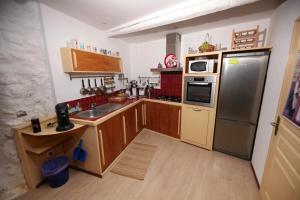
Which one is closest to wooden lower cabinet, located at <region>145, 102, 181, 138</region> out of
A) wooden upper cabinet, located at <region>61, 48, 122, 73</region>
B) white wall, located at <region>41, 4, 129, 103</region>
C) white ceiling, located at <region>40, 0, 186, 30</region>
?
wooden upper cabinet, located at <region>61, 48, 122, 73</region>

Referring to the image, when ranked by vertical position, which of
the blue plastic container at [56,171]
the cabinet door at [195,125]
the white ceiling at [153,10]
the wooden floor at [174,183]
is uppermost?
the white ceiling at [153,10]

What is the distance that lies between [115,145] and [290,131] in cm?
209

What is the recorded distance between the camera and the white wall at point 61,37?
171cm

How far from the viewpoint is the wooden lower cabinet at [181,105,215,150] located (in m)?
2.30

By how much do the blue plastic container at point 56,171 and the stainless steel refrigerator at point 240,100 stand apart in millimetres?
2514

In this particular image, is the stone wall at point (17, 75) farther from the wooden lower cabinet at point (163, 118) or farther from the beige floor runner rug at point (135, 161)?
the wooden lower cabinet at point (163, 118)

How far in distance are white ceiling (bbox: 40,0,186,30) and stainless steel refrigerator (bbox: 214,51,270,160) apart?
1289mm

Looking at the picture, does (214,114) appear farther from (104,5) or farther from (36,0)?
(36,0)

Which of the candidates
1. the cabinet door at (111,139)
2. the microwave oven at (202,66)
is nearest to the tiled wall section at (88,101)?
the cabinet door at (111,139)

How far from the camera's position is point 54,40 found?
69.8 inches

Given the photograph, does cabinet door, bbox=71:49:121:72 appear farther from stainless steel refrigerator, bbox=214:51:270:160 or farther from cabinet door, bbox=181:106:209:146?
stainless steel refrigerator, bbox=214:51:270:160

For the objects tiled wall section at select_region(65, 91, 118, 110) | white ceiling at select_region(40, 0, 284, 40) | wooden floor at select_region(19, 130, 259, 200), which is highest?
white ceiling at select_region(40, 0, 284, 40)

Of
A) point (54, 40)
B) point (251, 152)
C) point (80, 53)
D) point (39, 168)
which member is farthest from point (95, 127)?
point (251, 152)

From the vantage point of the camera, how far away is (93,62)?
2102mm
